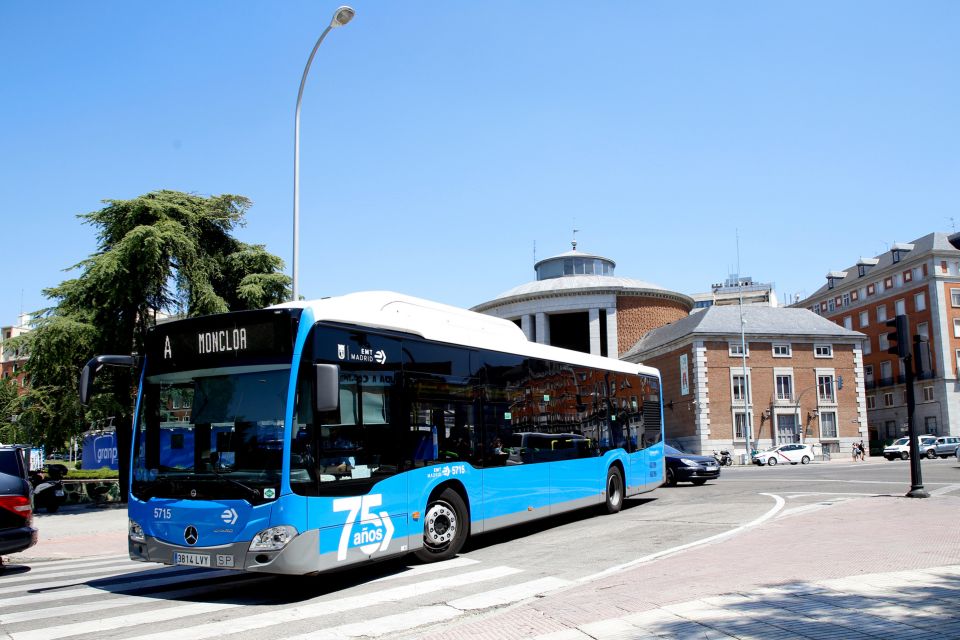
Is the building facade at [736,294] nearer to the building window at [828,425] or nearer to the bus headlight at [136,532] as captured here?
the building window at [828,425]

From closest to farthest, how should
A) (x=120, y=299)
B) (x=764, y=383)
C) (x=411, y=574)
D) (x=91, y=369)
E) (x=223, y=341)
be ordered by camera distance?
(x=223, y=341), (x=91, y=369), (x=411, y=574), (x=120, y=299), (x=764, y=383)

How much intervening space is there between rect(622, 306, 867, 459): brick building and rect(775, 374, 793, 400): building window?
0.26 feet

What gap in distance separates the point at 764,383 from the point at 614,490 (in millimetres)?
50894

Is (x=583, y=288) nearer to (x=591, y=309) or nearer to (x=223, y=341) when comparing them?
(x=591, y=309)

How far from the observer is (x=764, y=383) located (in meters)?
→ 62.4

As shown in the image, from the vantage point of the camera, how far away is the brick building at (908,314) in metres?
70.6

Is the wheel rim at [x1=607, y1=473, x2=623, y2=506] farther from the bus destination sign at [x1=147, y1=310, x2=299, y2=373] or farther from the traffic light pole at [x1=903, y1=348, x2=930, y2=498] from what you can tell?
the bus destination sign at [x1=147, y1=310, x2=299, y2=373]

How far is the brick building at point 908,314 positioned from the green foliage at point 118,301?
6168 cm

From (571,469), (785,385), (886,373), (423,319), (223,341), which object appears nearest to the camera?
(223,341)

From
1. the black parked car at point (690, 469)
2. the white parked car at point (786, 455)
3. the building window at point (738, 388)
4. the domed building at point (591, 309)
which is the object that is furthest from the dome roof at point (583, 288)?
the black parked car at point (690, 469)

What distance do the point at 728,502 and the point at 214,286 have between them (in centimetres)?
1904

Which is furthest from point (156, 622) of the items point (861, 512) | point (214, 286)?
Answer: point (214, 286)

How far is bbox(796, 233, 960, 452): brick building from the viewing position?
70625mm

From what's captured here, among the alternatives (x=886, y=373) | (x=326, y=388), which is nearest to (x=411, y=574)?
(x=326, y=388)
